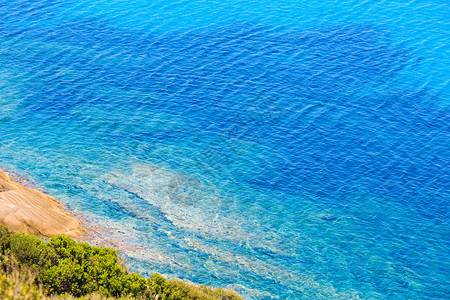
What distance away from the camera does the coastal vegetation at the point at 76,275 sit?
30.9 m

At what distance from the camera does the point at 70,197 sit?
47.9m

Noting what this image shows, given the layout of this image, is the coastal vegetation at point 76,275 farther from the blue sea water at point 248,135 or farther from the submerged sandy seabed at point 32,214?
→ the blue sea water at point 248,135

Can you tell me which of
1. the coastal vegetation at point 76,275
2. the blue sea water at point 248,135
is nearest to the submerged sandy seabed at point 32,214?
the blue sea water at point 248,135

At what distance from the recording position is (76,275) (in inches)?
1238

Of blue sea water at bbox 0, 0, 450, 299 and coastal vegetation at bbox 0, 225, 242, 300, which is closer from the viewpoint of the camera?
coastal vegetation at bbox 0, 225, 242, 300

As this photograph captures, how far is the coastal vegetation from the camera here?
30.9 m

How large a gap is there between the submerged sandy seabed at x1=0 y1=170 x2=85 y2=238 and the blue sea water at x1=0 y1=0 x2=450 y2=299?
240cm

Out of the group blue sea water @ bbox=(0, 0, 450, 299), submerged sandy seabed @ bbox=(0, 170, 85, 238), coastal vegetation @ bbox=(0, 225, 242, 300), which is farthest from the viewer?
blue sea water @ bbox=(0, 0, 450, 299)

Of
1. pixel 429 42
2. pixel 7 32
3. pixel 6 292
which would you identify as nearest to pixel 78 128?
pixel 7 32

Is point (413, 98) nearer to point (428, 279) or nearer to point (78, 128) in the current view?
point (428, 279)

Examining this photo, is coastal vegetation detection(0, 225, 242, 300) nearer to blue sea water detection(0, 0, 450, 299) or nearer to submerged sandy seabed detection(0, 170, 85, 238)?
submerged sandy seabed detection(0, 170, 85, 238)

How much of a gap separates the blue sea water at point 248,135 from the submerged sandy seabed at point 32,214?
7.86 ft

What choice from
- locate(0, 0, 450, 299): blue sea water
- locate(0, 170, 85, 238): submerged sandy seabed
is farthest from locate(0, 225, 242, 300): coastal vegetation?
locate(0, 0, 450, 299): blue sea water

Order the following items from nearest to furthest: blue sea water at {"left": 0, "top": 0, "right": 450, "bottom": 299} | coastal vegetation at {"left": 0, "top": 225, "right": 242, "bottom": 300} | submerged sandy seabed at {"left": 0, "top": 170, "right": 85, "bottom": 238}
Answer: coastal vegetation at {"left": 0, "top": 225, "right": 242, "bottom": 300} → submerged sandy seabed at {"left": 0, "top": 170, "right": 85, "bottom": 238} → blue sea water at {"left": 0, "top": 0, "right": 450, "bottom": 299}
